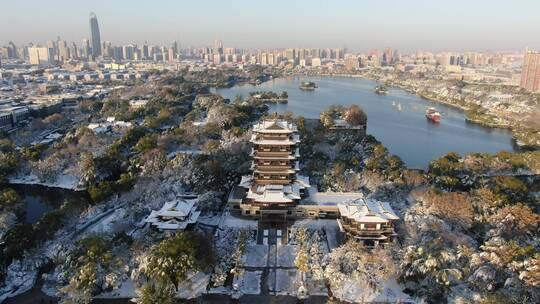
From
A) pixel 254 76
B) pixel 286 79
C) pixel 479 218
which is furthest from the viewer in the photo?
pixel 286 79

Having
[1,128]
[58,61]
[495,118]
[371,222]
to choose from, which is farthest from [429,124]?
[58,61]

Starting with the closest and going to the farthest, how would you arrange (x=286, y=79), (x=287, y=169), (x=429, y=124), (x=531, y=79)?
(x=287, y=169)
(x=429, y=124)
(x=531, y=79)
(x=286, y=79)

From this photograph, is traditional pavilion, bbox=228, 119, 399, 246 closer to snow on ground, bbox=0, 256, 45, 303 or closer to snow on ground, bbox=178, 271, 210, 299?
snow on ground, bbox=178, 271, 210, 299

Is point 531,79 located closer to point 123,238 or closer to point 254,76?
point 254,76

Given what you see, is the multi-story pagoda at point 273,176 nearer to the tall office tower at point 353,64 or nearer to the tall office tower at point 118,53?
the tall office tower at point 353,64

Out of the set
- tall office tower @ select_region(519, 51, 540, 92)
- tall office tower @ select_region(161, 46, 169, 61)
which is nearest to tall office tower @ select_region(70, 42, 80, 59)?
tall office tower @ select_region(161, 46, 169, 61)

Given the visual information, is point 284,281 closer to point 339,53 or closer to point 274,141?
point 274,141
